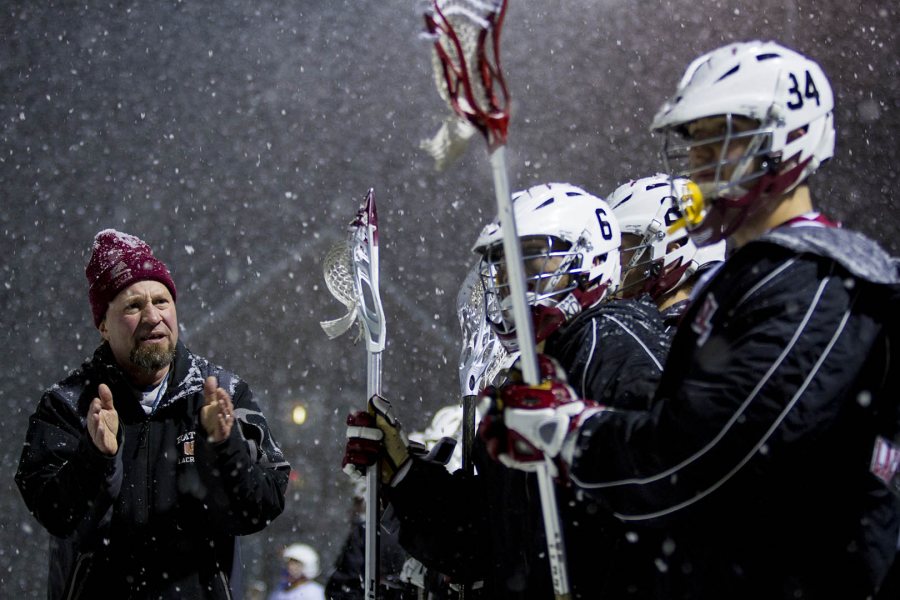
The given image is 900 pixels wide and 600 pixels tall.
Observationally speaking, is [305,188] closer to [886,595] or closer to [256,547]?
[256,547]

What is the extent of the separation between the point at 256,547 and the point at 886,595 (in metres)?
8.35

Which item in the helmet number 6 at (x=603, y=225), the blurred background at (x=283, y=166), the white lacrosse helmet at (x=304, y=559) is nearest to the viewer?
the helmet number 6 at (x=603, y=225)

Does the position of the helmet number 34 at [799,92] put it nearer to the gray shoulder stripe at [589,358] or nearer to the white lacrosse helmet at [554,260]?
the gray shoulder stripe at [589,358]

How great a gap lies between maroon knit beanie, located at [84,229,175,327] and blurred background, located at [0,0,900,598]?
5.54 meters

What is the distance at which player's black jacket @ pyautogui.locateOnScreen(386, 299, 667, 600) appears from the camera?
2.63 m

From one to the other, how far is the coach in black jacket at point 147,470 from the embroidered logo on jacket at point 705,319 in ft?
5.24

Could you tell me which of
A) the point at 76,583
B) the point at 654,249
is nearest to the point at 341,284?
the point at 654,249

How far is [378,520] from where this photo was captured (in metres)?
3.28

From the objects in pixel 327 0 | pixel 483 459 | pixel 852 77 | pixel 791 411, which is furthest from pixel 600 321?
pixel 327 0

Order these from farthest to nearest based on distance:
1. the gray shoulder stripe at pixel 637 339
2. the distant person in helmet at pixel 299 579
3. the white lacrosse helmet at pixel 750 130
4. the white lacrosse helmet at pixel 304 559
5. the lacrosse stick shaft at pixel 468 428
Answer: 1. the white lacrosse helmet at pixel 304 559
2. the distant person in helmet at pixel 299 579
3. the lacrosse stick shaft at pixel 468 428
4. the gray shoulder stripe at pixel 637 339
5. the white lacrosse helmet at pixel 750 130

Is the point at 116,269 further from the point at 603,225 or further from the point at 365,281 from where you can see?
the point at 603,225

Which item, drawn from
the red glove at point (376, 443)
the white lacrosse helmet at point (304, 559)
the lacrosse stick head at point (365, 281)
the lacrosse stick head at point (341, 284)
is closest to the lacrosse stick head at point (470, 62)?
the red glove at point (376, 443)

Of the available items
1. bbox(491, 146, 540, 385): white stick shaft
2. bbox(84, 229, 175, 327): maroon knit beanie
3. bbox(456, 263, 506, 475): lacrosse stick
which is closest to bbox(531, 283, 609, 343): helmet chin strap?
bbox(491, 146, 540, 385): white stick shaft

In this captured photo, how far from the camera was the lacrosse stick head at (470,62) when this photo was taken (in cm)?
223
